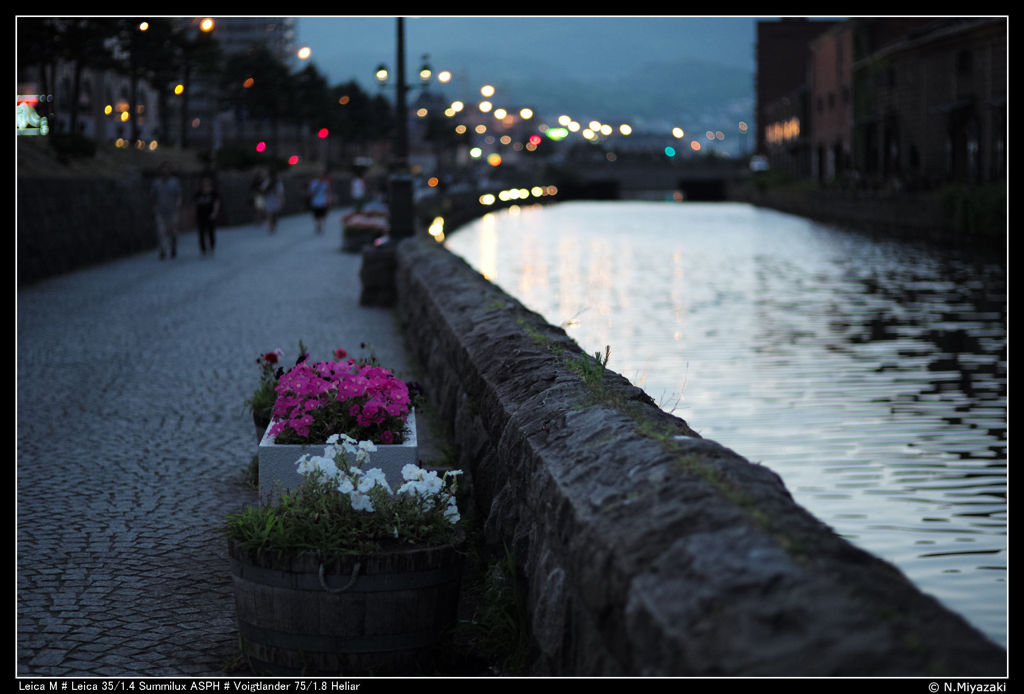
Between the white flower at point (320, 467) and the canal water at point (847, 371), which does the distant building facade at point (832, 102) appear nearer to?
the canal water at point (847, 371)

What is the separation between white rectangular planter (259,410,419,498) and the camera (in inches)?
259

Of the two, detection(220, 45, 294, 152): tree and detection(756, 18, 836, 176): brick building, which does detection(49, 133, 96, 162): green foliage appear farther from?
detection(756, 18, 836, 176): brick building

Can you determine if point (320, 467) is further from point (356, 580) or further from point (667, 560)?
point (667, 560)

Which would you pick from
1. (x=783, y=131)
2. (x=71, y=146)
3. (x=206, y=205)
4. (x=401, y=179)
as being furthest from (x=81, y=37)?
(x=783, y=131)

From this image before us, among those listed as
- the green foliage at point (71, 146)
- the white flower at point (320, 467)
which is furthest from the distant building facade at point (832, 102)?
the white flower at point (320, 467)

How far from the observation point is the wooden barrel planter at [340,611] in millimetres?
4934

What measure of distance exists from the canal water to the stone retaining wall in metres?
1.95

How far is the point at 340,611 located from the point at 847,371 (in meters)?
12.3

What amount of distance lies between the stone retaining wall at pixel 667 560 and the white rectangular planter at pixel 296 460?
437mm

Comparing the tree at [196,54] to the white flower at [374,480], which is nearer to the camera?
the white flower at [374,480]

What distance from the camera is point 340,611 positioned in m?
4.93

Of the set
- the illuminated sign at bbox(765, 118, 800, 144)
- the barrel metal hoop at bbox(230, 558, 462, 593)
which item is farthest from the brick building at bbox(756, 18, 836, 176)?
the barrel metal hoop at bbox(230, 558, 462, 593)

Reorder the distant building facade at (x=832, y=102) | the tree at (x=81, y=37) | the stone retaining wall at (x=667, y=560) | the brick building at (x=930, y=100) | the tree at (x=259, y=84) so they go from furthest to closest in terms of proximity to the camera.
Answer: the tree at (x=259, y=84) < the distant building facade at (x=832, y=102) < the brick building at (x=930, y=100) < the tree at (x=81, y=37) < the stone retaining wall at (x=667, y=560)

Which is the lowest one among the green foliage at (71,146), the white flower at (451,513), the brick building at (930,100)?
the white flower at (451,513)
